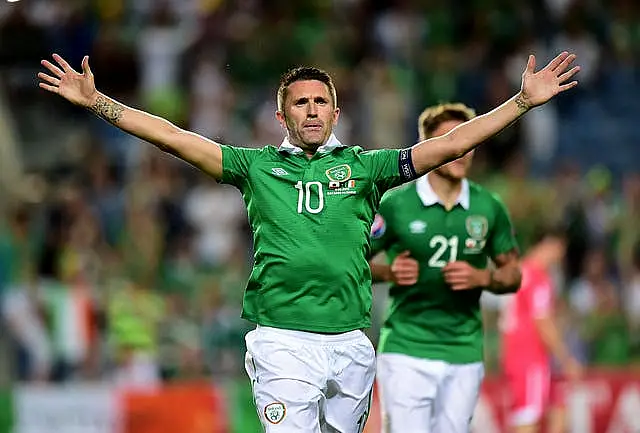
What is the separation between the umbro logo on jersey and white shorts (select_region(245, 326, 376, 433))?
5.03ft

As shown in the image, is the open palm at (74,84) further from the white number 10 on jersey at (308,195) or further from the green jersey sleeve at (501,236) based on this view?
the green jersey sleeve at (501,236)

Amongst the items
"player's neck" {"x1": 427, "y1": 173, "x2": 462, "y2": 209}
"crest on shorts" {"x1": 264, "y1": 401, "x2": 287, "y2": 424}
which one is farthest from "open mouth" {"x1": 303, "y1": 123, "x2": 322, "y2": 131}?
"player's neck" {"x1": 427, "y1": 173, "x2": 462, "y2": 209}

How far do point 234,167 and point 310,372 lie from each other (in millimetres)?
1059

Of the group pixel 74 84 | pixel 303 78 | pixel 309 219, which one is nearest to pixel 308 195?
pixel 309 219

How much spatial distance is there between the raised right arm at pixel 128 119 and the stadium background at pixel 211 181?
18.1ft

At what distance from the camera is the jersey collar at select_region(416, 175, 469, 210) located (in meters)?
8.91

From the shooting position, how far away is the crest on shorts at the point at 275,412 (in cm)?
706

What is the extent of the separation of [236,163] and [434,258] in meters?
1.91

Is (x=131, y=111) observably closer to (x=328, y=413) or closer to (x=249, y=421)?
(x=328, y=413)

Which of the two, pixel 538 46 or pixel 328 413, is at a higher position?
pixel 538 46

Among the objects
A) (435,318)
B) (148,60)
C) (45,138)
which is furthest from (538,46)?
(435,318)

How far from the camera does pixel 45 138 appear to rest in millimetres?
17703

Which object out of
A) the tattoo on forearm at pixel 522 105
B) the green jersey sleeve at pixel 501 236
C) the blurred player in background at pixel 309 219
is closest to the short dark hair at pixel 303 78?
the blurred player in background at pixel 309 219

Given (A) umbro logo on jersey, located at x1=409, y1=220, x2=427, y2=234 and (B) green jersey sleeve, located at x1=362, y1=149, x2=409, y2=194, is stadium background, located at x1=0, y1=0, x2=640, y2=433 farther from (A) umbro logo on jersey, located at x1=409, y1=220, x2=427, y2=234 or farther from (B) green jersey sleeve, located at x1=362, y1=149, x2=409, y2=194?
(B) green jersey sleeve, located at x1=362, y1=149, x2=409, y2=194
